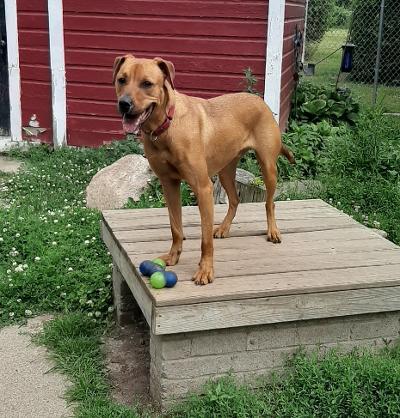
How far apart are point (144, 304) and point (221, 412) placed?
0.67 m

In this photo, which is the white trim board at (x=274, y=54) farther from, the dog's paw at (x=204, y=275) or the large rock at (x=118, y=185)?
the dog's paw at (x=204, y=275)

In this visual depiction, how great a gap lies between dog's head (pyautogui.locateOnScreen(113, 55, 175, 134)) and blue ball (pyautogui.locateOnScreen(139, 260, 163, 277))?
746mm

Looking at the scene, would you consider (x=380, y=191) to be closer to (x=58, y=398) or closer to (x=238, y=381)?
(x=238, y=381)

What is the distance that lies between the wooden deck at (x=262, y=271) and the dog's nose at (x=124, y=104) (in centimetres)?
92

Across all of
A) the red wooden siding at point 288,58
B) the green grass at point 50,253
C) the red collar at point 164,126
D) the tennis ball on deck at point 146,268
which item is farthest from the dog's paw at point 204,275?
the red wooden siding at point 288,58

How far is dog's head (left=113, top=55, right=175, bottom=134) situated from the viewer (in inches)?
111

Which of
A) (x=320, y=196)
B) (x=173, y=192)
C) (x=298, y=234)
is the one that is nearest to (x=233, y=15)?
(x=320, y=196)

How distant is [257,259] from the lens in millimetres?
3631

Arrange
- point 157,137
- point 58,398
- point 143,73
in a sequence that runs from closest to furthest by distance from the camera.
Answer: point 143,73
point 157,137
point 58,398

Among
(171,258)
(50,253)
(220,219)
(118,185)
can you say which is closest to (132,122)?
(171,258)

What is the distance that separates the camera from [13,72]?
823 cm

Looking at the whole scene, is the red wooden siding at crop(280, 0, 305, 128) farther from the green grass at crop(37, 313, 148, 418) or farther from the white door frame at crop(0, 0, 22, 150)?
the green grass at crop(37, 313, 148, 418)

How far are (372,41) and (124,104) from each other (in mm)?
15966

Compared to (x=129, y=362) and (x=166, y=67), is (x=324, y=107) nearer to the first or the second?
(x=129, y=362)
